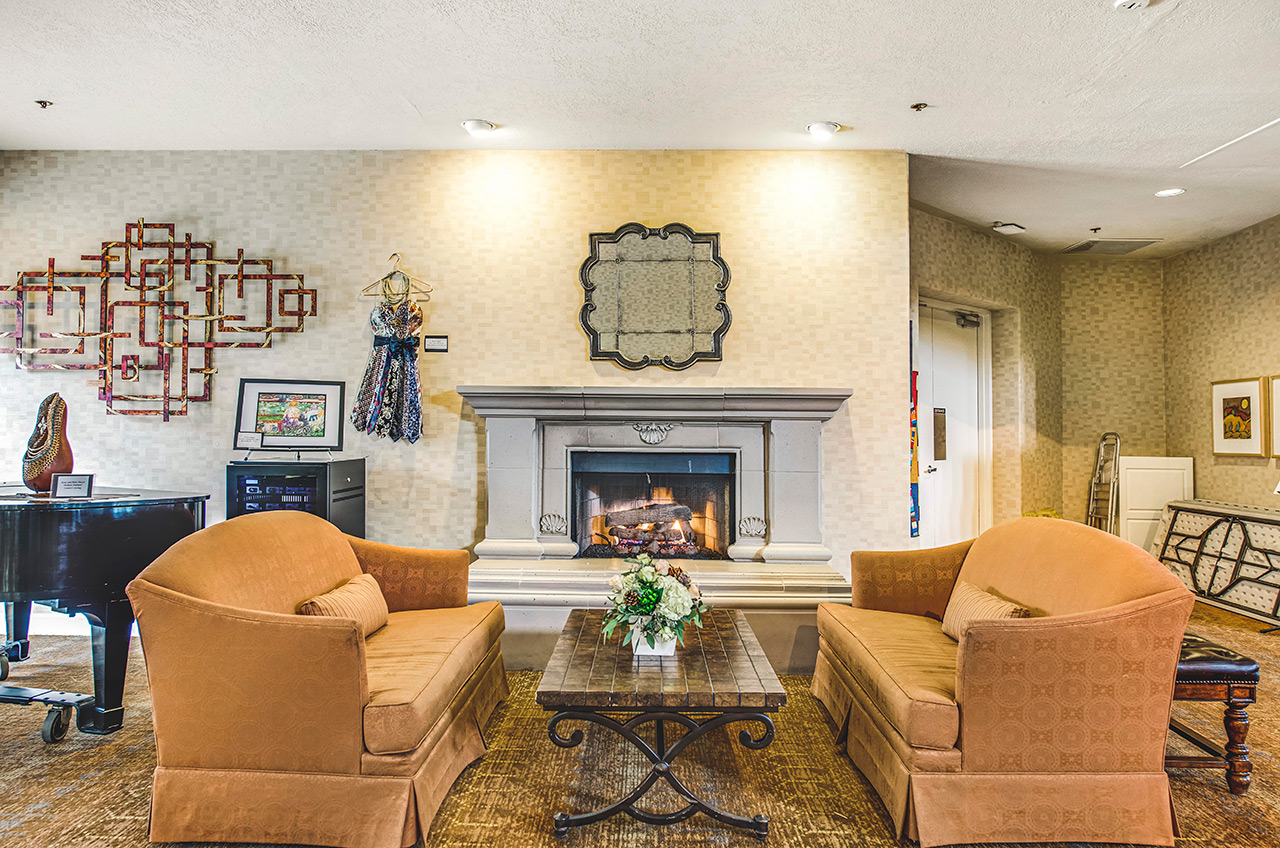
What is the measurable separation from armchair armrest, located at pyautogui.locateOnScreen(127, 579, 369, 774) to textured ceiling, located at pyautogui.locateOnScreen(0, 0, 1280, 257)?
2.23 m

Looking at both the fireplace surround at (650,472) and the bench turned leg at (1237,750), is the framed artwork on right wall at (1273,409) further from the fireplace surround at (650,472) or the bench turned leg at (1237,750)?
the bench turned leg at (1237,750)

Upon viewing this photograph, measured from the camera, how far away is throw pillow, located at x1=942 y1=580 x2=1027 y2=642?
2297 millimetres

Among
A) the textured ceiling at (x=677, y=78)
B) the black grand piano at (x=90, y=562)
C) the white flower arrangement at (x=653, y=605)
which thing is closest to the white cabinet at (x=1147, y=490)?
the textured ceiling at (x=677, y=78)

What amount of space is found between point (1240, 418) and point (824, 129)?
4223 mm

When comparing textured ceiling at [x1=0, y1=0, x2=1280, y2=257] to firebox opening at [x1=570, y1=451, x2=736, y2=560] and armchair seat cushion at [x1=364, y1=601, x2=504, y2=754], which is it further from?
armchair seat cushion at [x1=364, y1=601, x2=504, y2=754]

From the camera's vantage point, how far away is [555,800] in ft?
7.28

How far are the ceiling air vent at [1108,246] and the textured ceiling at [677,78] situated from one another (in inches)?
48.7

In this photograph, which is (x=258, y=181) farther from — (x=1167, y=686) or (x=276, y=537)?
(x=1167, y=686)

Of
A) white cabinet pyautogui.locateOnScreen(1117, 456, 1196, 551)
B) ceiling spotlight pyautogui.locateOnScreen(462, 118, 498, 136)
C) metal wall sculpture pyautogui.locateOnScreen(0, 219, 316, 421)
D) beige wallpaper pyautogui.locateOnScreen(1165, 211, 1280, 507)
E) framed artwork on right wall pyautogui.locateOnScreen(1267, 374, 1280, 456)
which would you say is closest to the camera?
ceiling spotlight pyautogui.locateOnScreen(462, 118, 498, 136)

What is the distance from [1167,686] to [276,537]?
2895 millimetres

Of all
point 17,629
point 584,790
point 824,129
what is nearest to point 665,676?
point 584,790

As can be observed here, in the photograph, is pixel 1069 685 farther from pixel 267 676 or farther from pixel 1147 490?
pixel 1147 490

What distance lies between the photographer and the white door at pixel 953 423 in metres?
5.37

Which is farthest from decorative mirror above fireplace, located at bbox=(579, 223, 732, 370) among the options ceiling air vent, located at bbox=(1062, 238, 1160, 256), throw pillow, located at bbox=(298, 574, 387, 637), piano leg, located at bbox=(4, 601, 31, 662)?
ceiling air vent, located at bbox=(1062, 238, 1160, 256)
